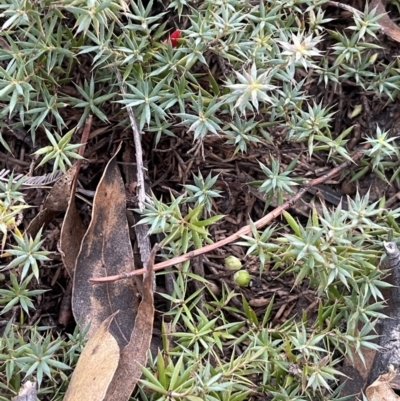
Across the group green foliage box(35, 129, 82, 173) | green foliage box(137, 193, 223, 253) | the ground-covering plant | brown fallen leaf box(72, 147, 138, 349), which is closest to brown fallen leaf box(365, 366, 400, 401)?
the ground-covering plant

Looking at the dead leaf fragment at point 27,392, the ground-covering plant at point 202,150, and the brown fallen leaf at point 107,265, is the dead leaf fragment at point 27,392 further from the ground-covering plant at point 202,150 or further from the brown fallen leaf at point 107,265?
the brown fallen leaf at point 107,265

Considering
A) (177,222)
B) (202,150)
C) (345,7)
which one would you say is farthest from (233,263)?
(345,7)

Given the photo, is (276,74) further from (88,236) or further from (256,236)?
(88,236)

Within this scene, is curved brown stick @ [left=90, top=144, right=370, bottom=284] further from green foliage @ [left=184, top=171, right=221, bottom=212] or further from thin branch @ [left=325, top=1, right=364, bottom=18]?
thin branch @ [left=325, top=1, right=364, bottom=18]

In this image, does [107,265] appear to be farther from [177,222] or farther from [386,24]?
[386,24]

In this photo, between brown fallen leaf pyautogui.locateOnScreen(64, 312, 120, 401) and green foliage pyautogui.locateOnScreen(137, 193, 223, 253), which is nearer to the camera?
brown fallen leaf pyautogui.locateOnScreen(64, 312, 120, 401)

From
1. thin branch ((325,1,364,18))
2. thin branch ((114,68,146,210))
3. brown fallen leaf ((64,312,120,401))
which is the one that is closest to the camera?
brown fallen leaf ((64,312,120,401))
